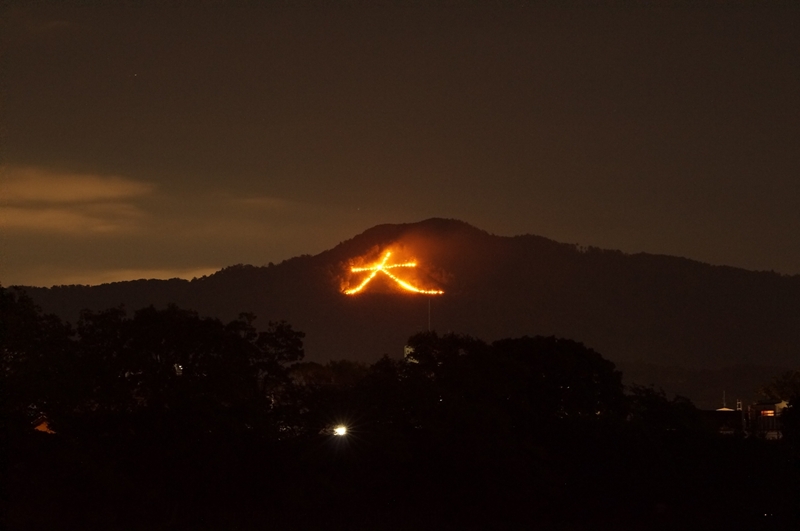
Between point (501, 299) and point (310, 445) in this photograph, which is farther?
point (501, 299)

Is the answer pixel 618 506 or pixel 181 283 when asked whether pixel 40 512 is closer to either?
pixel 618 506

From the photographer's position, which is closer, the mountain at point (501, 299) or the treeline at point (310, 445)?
the treeline at point (310, 445)

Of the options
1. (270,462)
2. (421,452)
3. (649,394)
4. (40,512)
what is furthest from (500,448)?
(40,512)

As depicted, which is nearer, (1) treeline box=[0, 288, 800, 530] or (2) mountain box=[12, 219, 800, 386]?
(1) treeline box=[0, 288, 800, 530]
